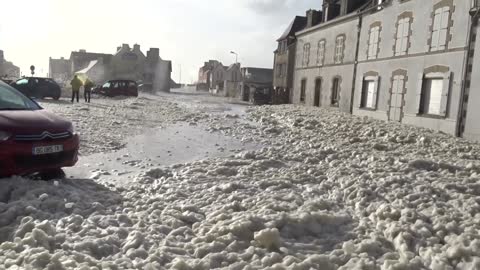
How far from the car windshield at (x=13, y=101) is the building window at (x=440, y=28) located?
1585 centimetres

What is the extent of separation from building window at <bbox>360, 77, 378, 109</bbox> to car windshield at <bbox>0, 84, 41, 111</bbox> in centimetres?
1880

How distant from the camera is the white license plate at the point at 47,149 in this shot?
18.5 ft

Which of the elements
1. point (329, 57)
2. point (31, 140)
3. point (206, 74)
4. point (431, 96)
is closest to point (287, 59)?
point (329, 57)

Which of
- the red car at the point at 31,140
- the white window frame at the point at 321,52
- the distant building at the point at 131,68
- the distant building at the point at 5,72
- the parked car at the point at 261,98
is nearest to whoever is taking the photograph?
the red car at the point at 31,140

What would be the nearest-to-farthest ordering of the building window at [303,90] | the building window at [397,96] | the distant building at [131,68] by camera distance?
the building window at [397,96], the building window at [303,90], the distant building at [131,68]

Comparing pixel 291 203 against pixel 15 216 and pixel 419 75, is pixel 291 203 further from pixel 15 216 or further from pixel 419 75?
pixel 419 75

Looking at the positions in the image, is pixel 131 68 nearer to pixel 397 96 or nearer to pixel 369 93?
pixel 369 93

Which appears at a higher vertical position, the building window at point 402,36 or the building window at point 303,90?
the building window at point 402,36

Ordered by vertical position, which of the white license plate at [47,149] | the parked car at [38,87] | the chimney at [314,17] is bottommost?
the white license plate at [47,149]

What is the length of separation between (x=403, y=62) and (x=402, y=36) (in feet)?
4.39

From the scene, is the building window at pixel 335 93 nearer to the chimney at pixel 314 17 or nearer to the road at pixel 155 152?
the chimney at pixel 314 17

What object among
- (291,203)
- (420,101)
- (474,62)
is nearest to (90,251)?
(291,203)

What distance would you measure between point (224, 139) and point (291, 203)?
684cm

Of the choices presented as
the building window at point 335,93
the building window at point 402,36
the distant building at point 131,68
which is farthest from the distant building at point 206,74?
the building window at point 402,36
